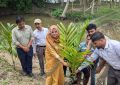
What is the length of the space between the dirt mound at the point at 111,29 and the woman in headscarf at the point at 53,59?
11.7m

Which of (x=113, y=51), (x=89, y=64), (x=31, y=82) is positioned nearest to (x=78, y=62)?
(x=89, y=64)

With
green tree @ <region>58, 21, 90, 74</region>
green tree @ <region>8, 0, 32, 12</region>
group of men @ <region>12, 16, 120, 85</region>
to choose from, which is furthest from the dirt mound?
green tree @ <region>58, 21, 90, 74</region>

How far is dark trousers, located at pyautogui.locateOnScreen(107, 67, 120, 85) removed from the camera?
18.2 ft

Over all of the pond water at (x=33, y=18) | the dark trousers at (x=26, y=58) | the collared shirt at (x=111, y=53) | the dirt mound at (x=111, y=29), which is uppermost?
the collared shirt at (x=111, y=53)

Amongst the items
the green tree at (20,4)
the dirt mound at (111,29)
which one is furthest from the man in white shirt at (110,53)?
the green tree at (20,4)

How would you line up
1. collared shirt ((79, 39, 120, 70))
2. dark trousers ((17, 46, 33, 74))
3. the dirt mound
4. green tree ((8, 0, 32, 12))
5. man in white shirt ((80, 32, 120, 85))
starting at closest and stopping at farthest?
man in white shirt ((80, 32, 120, 85)) < collared shirt ((79, 39, 120, 70)) < dark trousers ((17, 46, 33, 74)) < the dirt mound < green tree ((8, 0, 32, 12))

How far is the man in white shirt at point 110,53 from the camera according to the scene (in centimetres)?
505

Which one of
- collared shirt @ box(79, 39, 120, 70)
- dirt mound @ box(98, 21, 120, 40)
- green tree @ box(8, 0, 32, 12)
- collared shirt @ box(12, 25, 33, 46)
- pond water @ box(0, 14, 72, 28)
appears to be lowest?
pond water @ box(0, 14, 72, 28)

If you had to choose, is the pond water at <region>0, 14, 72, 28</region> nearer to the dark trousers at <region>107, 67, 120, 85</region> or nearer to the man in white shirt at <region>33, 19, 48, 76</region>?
the man in white shirt at <region>33, 19, 48, 76</region>

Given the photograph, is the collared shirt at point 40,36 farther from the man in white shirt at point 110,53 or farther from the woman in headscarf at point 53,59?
the man in white shirt at point 110,53

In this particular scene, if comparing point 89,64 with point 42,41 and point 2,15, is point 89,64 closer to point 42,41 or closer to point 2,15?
point 42,41

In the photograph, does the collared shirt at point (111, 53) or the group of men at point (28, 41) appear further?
the group of men at point (28, 41)

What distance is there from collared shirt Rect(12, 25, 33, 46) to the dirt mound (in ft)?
34.6

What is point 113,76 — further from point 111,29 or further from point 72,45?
point 111,29
